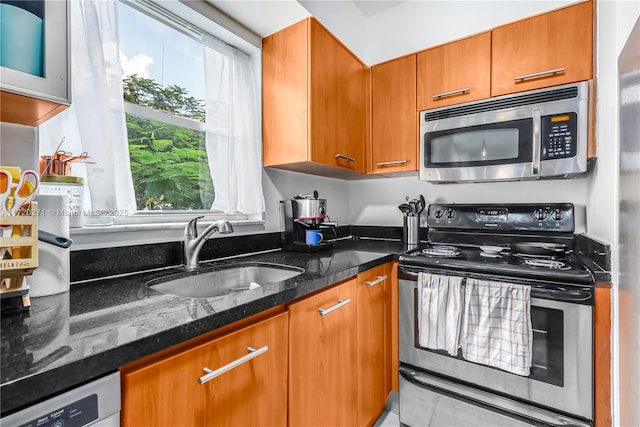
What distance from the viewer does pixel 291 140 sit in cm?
170

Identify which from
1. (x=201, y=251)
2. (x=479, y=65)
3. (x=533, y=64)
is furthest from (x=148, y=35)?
(x=533, y=64)

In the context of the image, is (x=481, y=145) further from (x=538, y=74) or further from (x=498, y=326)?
(x=498, y=326)

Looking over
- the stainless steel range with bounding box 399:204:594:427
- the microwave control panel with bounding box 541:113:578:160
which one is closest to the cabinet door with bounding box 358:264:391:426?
the stainless steel range with bounding box 399:204:594:427

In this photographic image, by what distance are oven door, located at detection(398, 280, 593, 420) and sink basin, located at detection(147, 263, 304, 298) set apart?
0.93 m

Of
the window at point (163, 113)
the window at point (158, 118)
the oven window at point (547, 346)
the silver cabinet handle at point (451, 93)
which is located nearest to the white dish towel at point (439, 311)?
the oven window at point (547, 346)

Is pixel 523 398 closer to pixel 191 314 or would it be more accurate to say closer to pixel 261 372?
pixel 261 372

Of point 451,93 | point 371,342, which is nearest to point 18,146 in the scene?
point 371,342

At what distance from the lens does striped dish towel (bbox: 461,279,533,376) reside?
1270 mm

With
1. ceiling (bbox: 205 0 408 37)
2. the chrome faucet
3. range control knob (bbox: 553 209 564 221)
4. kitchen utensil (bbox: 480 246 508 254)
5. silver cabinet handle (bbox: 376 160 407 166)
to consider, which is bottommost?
kitchen utensil (bbox: 480 246 508 254)

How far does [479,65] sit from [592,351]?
1.51 meters

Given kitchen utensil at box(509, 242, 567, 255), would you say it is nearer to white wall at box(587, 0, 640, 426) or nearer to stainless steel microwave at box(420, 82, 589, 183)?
white wall at box(587, 0, 640, 426)

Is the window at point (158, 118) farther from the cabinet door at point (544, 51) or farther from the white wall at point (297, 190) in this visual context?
the cabinet door at point (544, 51)

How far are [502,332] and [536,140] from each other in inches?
38.5

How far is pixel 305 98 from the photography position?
1.63m
